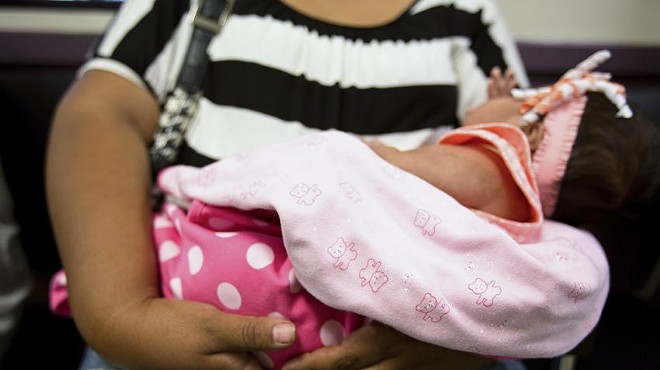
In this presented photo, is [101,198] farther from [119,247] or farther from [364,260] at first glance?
[364,260]

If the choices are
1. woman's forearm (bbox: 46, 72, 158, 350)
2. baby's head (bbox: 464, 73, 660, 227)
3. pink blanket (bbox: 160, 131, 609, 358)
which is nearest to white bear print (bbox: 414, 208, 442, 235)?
pink blanket (bbox: 160, 131, 609, 358)

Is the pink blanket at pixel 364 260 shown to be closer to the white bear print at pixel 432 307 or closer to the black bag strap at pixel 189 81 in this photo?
the white bear print at pixel 432 307

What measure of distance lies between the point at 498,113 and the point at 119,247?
1.83ft

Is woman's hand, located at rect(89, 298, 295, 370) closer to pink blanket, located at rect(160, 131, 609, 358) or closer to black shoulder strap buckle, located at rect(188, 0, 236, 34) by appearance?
pink blanket, located at rect(160, 131, 609, 358)

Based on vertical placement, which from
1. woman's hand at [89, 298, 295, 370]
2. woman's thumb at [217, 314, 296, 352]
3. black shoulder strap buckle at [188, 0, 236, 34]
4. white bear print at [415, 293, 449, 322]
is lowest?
woman's hand at [89, 298, 295, 370]

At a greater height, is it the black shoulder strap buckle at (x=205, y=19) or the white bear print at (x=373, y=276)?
the black shoulder strap buckle at (x=205, y=19)

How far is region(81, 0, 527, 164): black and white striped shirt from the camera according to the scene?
2.73ft

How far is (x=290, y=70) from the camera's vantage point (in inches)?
33.4

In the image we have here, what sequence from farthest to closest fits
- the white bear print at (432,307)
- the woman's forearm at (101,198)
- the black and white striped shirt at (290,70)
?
the black and white striped shirt at (290,70)
the woman's forearm at (101,198)
the white bear print at (432,307)

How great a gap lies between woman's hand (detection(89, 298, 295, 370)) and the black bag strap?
243 millimetres

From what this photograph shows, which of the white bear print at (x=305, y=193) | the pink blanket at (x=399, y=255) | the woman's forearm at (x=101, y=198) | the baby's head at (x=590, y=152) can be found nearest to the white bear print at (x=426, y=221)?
the pink blanket at (x=399, y=255)

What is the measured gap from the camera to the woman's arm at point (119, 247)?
0.61 metres

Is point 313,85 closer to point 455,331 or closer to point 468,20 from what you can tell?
point 468,20

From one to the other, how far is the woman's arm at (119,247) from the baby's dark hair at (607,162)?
1.44ft
